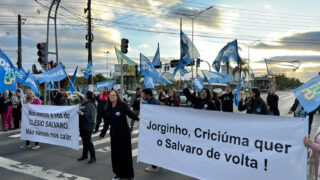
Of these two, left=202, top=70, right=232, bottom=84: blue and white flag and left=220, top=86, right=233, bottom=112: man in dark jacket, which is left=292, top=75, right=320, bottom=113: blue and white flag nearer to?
left=220, top=86, right=233, bottom=112: man in dark jacket

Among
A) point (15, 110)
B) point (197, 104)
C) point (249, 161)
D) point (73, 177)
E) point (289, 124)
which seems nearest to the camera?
point (289, 124)

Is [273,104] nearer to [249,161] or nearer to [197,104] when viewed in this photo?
[197,104]

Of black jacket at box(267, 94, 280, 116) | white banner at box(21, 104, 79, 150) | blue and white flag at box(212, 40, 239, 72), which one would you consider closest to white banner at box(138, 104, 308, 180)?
white banner at box(21, 104, 79, 150)

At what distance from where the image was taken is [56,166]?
5652mm

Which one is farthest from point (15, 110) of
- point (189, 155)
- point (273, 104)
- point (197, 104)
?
point (273, 104)

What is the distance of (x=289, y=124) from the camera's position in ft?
10.8

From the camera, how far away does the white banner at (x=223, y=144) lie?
326 centimetres

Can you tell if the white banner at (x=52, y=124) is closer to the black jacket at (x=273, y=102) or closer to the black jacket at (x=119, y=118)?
the black jacket at (x=119, y=118)

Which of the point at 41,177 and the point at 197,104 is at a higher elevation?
the point at 197,104

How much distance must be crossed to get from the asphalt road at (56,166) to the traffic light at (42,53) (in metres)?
5.61

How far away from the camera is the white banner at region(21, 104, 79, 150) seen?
608 centimetres

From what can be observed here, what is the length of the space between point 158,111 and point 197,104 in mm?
1246

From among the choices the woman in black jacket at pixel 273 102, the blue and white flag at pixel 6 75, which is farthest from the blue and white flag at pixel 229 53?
the blue and white flag at pixel 6 75

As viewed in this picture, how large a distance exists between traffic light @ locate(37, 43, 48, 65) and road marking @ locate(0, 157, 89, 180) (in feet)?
23.2
